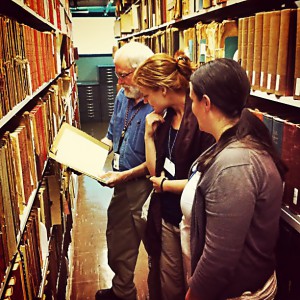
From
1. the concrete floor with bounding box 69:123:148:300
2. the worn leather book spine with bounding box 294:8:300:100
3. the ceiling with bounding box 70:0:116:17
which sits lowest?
the concrete floor with bounding box 69:123:148:300

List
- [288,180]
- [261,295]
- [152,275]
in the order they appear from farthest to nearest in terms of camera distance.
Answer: [152,275]
[288,180]
[261,295]

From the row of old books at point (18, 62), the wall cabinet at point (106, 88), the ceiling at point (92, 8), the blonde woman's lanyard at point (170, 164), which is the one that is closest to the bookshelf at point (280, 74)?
the blonde woman's lanyard at point (170, 164)

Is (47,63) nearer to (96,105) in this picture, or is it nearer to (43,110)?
(43,110)

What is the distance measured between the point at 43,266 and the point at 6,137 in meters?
0.76

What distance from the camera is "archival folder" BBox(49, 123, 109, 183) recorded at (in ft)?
6.75

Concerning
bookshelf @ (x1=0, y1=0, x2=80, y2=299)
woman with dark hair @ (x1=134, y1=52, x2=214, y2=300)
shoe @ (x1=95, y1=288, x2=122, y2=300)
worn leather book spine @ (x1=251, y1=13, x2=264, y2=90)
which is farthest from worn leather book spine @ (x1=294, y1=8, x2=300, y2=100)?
shoe @ (x1=95, y1=288, x2=122, y2=300)

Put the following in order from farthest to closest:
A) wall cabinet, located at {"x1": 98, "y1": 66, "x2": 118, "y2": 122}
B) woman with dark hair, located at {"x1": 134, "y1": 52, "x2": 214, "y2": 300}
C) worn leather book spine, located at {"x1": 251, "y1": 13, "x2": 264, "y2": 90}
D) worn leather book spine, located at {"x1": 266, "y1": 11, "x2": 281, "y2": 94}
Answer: wall cabinet, located at {"x1": 98, "y1": 66, "x2": 118, "y2": 122} → woman with dark hair, located at {"x1": 134, "y1": 52, "x2": 214, "y2": 300} → worn leather book spine, located at {"x1": 251, "y1": 13, "x2": 264, "y2": 90} → worn leather book spine, located at {"x1": 266, "y1": 11, "x2": 281, "y2": 94}

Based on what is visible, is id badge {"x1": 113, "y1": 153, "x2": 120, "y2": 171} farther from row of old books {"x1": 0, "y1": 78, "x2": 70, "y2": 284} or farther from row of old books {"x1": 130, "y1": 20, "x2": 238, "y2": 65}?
row of old books {"x1": 130, "y1": 20, "x2": 238, "y2": 65}

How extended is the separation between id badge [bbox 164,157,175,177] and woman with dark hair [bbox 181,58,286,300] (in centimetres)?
54

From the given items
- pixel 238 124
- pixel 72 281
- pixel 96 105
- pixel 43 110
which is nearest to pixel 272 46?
pixel 238 124

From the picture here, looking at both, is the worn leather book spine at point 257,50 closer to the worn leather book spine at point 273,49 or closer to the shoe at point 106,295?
the worn leather book spine at point 273,49

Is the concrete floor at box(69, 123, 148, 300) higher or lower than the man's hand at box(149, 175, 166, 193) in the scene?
lower

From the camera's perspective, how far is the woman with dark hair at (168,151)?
1692 mm

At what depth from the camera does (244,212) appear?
1.10 m
